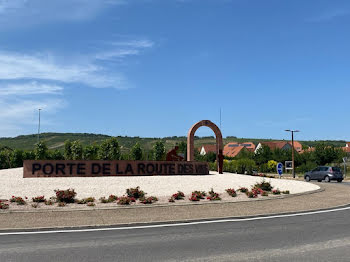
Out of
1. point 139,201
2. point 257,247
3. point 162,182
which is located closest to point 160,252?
point 257,247

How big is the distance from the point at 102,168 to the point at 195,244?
61.5ft

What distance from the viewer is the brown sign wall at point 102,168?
25.5m

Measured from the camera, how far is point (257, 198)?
19.1m

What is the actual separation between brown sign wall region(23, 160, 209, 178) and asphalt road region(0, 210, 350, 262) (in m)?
16.0

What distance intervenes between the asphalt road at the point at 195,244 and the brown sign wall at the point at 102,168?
16.0 metres

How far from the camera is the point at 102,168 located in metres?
26.9

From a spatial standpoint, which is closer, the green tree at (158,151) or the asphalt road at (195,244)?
the asphalt road at (195,244)

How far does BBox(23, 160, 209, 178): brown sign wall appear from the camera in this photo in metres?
25.5

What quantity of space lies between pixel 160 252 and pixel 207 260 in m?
1.23

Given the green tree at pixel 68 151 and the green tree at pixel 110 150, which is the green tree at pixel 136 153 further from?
the green tree at pixel 68 151

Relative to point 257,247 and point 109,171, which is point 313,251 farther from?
point 109,171

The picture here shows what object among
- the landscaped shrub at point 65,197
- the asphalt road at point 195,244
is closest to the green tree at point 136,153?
the landscaped shrub at point 65,197

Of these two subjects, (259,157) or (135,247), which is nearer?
(135,247)

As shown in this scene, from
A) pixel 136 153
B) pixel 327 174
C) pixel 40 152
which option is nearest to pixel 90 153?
pixel 136 153
